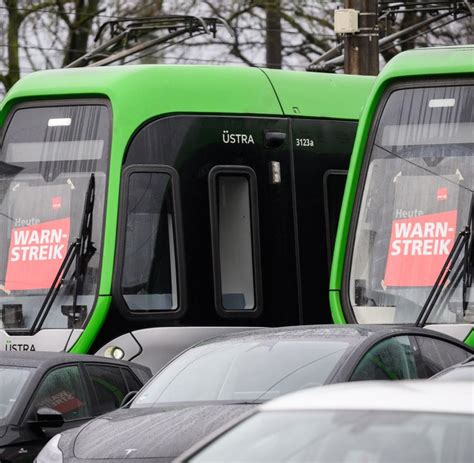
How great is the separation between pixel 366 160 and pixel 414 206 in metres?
0.67

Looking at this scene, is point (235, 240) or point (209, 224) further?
point (235, 240)

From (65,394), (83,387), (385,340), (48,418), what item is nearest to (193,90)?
(83,387)

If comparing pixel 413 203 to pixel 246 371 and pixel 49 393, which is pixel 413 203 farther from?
pixel 246 371

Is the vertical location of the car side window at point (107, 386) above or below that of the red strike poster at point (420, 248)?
below

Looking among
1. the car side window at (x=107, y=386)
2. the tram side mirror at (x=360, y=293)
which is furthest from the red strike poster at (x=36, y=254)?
the tram side mirror at (x=360, y=293)

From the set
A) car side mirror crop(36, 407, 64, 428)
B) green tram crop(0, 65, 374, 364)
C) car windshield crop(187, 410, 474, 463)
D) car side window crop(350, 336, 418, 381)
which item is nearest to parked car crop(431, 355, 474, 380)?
car windshield crop(187, 410, 474, 463)

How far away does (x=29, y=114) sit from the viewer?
48.5 ft

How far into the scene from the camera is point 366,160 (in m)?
13.8

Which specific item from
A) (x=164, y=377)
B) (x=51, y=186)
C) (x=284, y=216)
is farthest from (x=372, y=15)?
(x=164, y=377)

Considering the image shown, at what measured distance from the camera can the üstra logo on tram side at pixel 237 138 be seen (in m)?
14.9

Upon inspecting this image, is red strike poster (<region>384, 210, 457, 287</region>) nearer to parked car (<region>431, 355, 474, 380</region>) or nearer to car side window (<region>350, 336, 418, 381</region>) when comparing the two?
car side window (<region>350, 336, 418, 381</region>)

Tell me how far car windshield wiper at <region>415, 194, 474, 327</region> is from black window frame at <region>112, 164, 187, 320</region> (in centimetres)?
250

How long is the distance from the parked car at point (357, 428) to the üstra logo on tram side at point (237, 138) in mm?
9536

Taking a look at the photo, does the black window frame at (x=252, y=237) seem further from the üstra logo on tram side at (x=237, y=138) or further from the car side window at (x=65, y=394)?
the car side window at (x=65, y=394)
